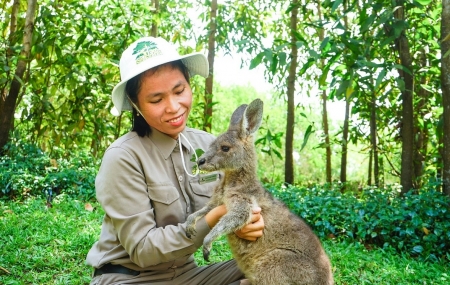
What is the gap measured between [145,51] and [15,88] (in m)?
5.45

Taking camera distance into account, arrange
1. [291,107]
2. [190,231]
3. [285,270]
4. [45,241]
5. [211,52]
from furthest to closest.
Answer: [291,107] < [211,52] < [45,241] < [285,270] < [190,231]

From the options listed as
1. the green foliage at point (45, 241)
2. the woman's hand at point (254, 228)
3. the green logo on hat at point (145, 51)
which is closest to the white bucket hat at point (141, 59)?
the green logo on hat at point (145, 51)

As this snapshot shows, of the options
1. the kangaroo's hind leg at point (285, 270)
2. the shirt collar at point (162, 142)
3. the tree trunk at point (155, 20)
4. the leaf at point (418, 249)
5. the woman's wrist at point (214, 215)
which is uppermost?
the tree trunk at point (155, 20)

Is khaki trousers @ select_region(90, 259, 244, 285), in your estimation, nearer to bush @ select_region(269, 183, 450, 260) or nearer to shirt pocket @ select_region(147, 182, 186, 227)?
shirt pocket @ select_region(147, 182, 186, 227)

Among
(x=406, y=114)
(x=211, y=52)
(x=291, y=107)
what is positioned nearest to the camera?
(x=406, y=114)

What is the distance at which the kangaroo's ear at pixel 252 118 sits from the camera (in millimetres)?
3122

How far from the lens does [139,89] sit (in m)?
3.08

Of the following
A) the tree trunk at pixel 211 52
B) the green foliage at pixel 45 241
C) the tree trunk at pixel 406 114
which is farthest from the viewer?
Result: the tree trunk at pixel 211 52

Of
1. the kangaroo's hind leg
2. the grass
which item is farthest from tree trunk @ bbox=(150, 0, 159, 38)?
the kangaroo's hind leg

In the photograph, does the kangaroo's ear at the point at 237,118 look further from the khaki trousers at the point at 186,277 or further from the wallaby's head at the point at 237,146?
the khaki trousers at the point at 186,277

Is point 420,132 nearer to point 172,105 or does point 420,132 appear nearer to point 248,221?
point 248,221

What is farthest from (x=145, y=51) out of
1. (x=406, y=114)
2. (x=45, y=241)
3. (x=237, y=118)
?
(x=406, y=114)

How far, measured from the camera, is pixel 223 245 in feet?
17.5

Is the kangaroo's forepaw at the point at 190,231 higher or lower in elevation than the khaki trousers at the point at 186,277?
higher
